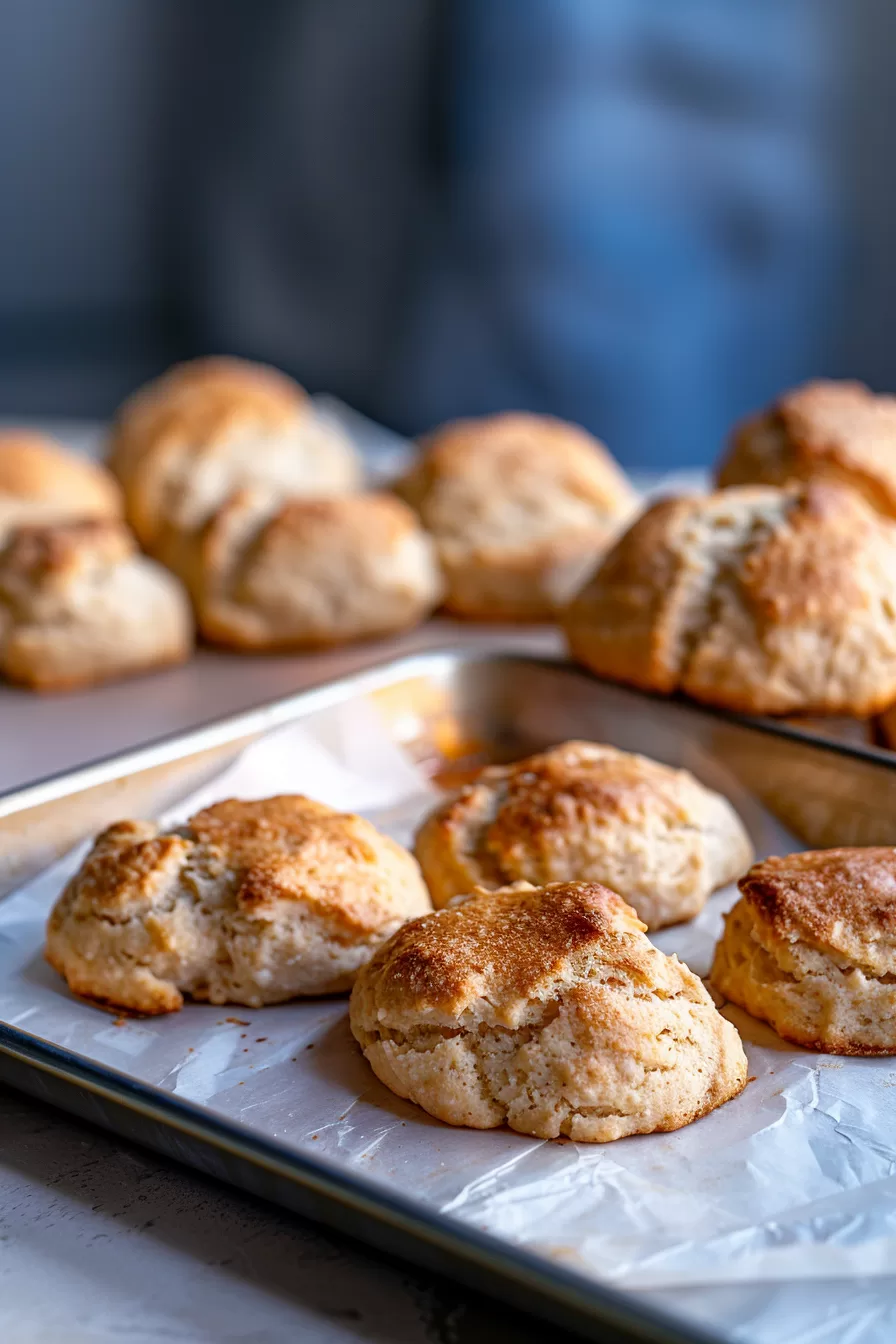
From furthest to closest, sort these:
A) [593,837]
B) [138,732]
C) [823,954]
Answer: [138,732] < [593,837] < [823,954]

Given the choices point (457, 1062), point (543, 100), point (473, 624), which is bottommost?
point (473, 624)

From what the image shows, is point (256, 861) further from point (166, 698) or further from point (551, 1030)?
point (166, 698)

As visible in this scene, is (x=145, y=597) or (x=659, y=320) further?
(x=659, y=320)

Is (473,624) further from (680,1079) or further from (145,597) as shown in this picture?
(680,1079)

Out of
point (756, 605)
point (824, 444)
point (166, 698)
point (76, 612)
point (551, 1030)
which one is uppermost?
point (824, 444)

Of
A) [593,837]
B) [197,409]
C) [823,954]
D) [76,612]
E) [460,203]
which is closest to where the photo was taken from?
[823,954]

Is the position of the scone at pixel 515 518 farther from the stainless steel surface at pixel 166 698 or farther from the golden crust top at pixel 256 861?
the golden crust top at pixel 256 861

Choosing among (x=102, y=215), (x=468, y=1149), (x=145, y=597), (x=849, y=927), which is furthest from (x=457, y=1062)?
(x=102, y=215)

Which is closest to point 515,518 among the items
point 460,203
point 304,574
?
point 304,574
